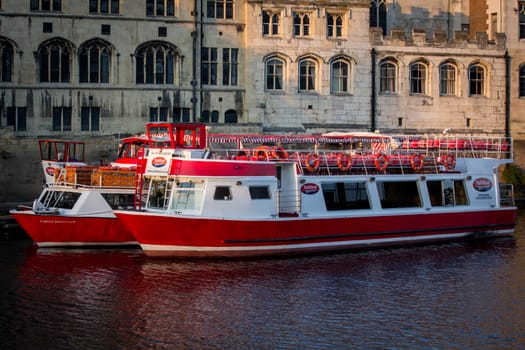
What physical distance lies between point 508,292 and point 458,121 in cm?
2592

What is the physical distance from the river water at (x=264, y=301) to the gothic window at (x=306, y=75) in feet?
55.5

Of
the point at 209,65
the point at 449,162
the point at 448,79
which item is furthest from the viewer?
the point at 448,79

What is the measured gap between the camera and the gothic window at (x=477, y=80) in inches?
1913

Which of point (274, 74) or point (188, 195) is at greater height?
point (274, 74)

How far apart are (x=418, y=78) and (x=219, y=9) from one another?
12.7 m

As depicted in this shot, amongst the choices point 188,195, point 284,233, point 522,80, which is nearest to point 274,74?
point 522,80

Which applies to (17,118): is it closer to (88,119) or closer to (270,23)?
(88,119)

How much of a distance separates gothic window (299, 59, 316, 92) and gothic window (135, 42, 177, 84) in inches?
283

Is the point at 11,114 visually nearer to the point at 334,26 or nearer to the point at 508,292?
the point at 334,26

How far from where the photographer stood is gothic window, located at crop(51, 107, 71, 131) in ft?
139

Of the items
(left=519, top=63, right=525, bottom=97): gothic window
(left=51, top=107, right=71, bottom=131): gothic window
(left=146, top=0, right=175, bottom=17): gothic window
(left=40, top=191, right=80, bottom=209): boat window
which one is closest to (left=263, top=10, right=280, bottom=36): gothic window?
(left=146, top=0, right=175, bottom=17): gothic window

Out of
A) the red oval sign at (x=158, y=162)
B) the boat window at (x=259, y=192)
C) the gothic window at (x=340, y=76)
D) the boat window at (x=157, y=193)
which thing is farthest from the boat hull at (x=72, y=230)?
the gothic window at (x=340, y=76)

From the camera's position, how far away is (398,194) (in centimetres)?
3184

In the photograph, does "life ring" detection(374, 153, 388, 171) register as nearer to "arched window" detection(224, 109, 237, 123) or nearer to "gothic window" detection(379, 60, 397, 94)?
"arched window" detection(224, 109, 237, 123)
